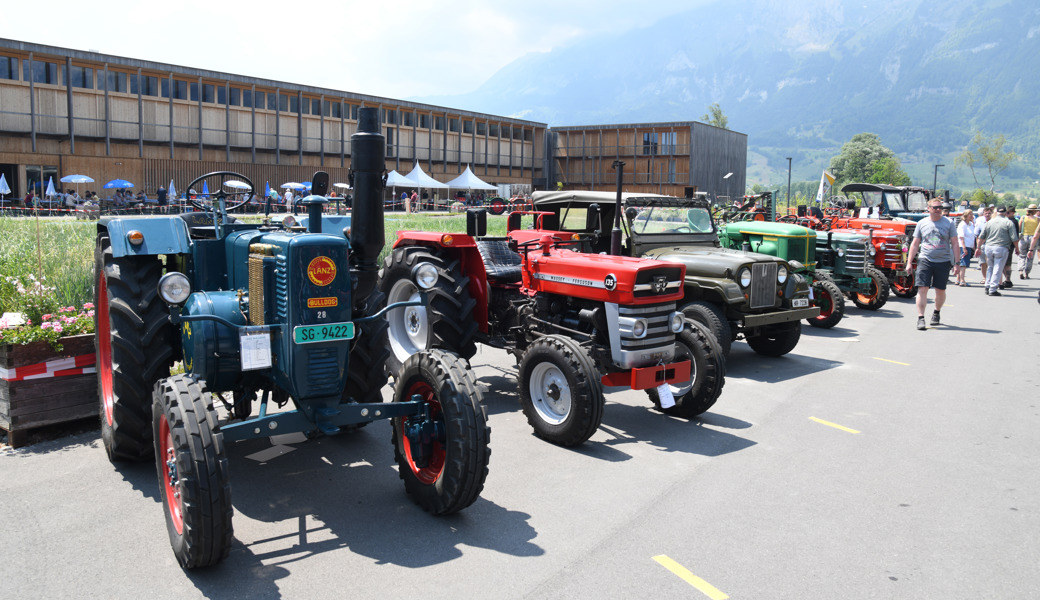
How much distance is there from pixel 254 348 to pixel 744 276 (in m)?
5.77

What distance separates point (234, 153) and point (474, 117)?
16.9 metres

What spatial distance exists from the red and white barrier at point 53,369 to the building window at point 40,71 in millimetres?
29828

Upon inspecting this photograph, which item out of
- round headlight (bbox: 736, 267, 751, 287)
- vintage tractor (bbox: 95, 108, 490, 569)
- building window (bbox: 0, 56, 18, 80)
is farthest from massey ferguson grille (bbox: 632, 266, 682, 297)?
building window (bbox: 0, 56, 18, 80)

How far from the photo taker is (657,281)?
18.7 ft

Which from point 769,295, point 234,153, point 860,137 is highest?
point 860,137

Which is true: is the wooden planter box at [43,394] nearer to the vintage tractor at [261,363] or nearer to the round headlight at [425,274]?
the vintage tractor at [261,363]

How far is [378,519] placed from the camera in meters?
3.95

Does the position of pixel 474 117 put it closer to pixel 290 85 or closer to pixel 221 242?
pixel 290 85

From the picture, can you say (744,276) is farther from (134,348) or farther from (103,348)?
(103,348)

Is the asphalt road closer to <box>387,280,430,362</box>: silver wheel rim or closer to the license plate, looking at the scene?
the license plate

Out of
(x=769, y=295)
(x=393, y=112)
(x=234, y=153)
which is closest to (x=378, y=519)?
(x=769, y=295)

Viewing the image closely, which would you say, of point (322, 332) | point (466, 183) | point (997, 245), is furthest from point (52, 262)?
point (466, 183)

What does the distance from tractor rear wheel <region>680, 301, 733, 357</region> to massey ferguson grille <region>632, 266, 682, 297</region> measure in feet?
5.35

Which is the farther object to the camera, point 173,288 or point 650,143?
point 650,143
